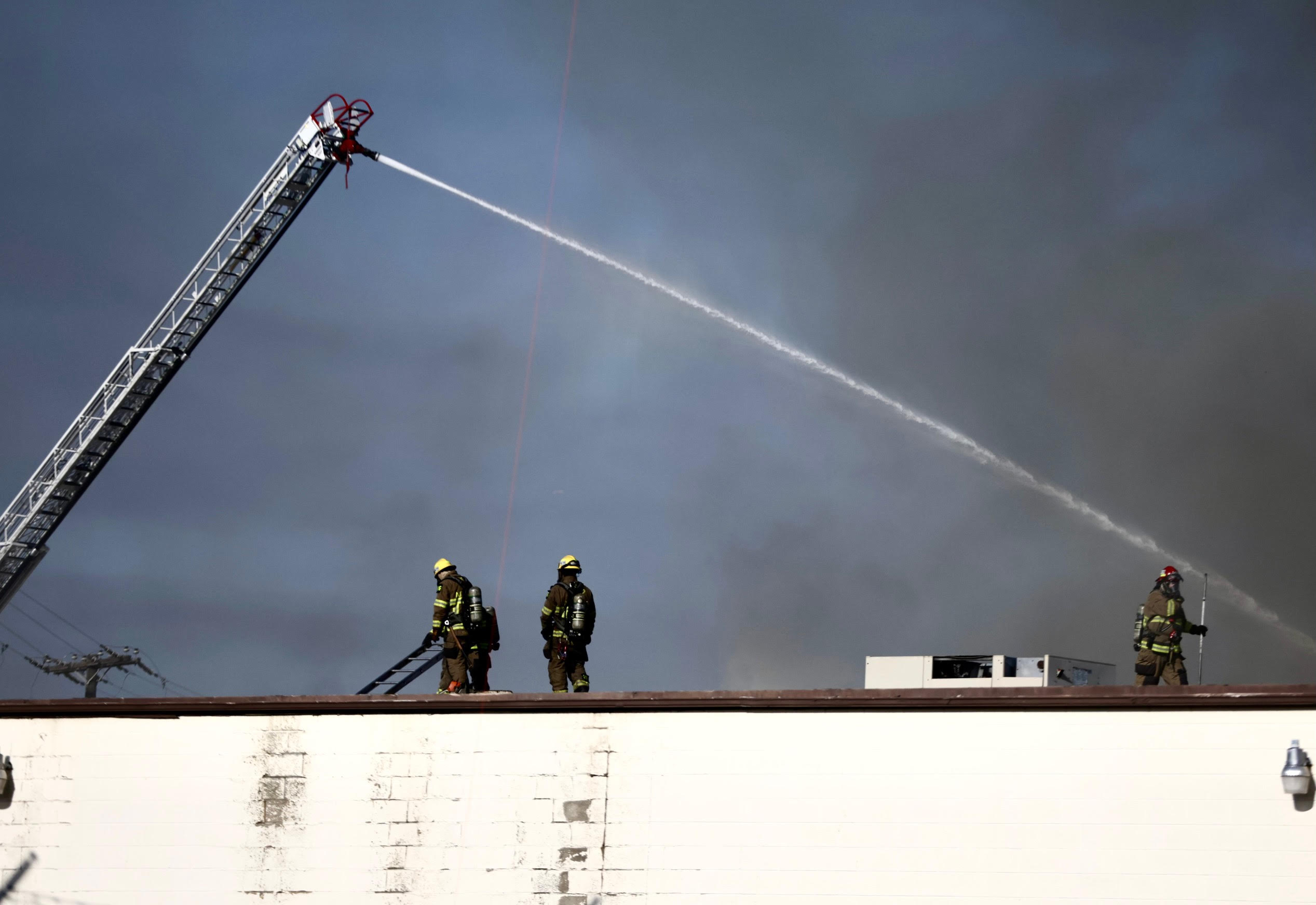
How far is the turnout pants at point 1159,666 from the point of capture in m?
14.9

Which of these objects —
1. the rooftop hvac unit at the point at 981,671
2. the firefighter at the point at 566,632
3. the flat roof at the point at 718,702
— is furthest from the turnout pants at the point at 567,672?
the rooftop hvac unit at the point at 981,671

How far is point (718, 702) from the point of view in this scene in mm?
13430

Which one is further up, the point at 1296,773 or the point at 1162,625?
the point at 1162,625

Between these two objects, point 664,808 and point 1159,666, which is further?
point 1159,666

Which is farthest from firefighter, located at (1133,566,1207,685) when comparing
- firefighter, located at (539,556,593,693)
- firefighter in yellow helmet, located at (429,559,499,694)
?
firefighter in yellow helmet, located at (429,559,499,694)

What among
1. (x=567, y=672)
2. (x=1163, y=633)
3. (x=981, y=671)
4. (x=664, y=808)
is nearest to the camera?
(x=664, y=808)

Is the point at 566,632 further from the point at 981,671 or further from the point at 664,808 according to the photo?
the point at 981,671

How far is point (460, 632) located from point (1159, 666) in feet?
25.4

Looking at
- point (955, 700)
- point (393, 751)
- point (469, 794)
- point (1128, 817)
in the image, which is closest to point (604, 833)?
point (469, 794)

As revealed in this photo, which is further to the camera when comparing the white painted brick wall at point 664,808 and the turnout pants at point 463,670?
the turnout pants at point 463,670

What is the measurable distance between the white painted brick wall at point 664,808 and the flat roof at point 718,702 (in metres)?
0.09

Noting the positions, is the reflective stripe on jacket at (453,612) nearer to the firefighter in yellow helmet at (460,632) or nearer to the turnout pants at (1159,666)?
the firefighter in yellow helmet at (460,632)

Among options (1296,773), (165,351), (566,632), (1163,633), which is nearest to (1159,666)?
(1163,633)

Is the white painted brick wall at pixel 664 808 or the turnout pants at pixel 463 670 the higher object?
the turnout pants at pixel 463 670
